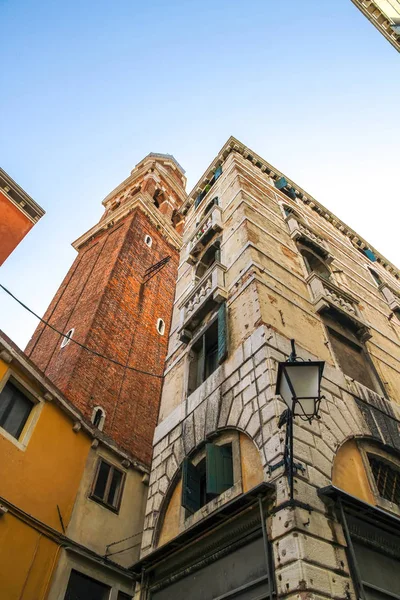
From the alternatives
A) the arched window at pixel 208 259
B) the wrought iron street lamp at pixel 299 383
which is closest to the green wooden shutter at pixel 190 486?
the wrought iron street lamp at pixel 299 383

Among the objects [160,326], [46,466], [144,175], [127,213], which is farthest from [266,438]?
[144,175]

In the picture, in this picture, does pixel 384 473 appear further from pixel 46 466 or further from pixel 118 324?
pixel 118 324

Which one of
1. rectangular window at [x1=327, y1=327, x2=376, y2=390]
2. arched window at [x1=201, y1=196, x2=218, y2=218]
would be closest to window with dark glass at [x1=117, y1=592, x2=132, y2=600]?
rectangular window at [x1=327, y1=327, x2=376, y2=390]

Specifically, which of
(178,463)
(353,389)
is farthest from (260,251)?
(178,463)

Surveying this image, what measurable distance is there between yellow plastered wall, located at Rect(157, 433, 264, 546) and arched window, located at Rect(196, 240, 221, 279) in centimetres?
599

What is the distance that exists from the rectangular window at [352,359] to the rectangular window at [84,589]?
241 inches

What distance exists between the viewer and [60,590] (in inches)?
283

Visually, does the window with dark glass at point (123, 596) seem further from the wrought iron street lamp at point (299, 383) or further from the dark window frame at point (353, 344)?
the dark window frame at point (353, 344)

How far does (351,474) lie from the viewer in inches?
220

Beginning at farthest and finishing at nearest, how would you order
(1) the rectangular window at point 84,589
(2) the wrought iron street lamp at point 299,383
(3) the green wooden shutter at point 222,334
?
(1) the rectangular window at point 84,589 < (3) the green wooden shutter at point 222,334 < (2) the wrought iron street lamp at point 299,383

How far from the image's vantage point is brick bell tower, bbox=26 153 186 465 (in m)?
14.0

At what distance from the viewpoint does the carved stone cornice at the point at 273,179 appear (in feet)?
54.8

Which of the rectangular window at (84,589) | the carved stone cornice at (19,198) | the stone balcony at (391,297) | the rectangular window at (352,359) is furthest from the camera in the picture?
the stone balcony at (391,297)

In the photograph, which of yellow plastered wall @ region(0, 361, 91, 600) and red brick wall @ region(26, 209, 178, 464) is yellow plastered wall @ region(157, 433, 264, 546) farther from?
red brick wall @ region(26, 209, 178, 464)
